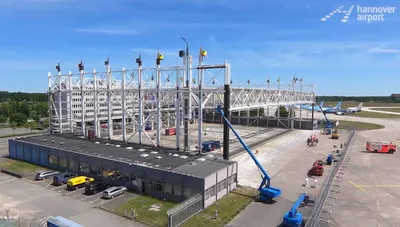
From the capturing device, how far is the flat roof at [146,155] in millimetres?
29484

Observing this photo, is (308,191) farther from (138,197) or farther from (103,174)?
(103,174)

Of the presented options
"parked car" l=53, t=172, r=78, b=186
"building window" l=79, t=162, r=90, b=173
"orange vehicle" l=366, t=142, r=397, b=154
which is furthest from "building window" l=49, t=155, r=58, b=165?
"orange vehicle" l=366, t=142, r=397, b=154

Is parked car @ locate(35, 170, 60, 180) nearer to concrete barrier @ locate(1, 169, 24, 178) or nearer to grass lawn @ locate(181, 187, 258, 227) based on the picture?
concrete barrier @ locate(1, 169, 24, 178)

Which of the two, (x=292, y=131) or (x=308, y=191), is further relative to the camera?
(x=292, y=131)

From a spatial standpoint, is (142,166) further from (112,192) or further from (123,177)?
(112,192)

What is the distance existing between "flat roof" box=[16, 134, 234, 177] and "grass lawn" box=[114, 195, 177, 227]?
11.3 ft

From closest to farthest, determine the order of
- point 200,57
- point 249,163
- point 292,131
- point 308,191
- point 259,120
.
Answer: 1. point 308,191
2. point 200,57
3. point 249,163
4. point 292,131
5. point 259,120

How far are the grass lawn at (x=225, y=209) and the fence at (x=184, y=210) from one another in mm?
412

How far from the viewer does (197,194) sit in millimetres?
25406

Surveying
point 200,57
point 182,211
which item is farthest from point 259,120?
point 182,211

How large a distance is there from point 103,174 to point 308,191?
77.2ft

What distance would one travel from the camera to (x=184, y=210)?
23031mm

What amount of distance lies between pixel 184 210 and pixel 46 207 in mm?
13217

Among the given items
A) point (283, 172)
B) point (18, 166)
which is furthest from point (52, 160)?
point (283, 172)
